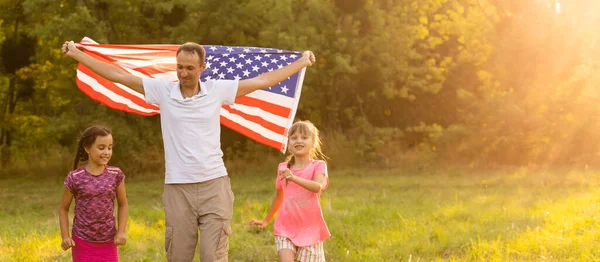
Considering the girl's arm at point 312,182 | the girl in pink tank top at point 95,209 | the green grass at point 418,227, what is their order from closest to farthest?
the girl in pink tank top at point 95,209, the girl's arm at point 312,182, the green grass at point 418,227

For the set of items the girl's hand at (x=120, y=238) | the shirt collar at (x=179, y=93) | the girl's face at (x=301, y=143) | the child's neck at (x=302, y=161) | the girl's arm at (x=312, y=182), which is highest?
the shirt collar at (x=179, y=93)

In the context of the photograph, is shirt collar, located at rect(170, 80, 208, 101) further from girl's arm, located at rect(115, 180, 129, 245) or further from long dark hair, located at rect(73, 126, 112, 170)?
girl's arm, located at rect(115, 180, 129, 245)

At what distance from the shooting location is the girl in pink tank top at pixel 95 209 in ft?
18.2

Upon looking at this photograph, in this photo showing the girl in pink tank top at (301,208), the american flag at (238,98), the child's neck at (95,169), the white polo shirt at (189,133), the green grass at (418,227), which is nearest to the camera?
the white polo shirt at (189,133)

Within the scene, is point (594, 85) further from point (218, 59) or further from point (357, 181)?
point (218, 59)

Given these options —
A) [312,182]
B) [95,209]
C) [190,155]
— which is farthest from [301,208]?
[95,209]

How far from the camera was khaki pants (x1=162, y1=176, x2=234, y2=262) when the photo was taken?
5352 millimetres

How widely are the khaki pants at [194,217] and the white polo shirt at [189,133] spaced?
73 millimetres

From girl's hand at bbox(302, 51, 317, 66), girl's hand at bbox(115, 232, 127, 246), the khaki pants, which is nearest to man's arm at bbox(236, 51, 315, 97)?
girl's hand at bbox(302, 51, 317, 66)

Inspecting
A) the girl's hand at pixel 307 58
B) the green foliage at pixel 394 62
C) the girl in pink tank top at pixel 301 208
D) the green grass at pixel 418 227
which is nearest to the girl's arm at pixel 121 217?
the girl in pink tank top at pixel 301 208

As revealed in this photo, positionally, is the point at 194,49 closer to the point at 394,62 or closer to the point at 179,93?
the point at 179,93

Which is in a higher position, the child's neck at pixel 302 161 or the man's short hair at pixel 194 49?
the man's short hair at pixel 194 49

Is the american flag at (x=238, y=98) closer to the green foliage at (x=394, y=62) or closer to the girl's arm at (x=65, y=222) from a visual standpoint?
the girl's arm at (x=65, y=222)

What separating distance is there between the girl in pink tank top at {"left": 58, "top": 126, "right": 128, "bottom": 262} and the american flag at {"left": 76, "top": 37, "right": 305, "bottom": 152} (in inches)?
70.9
